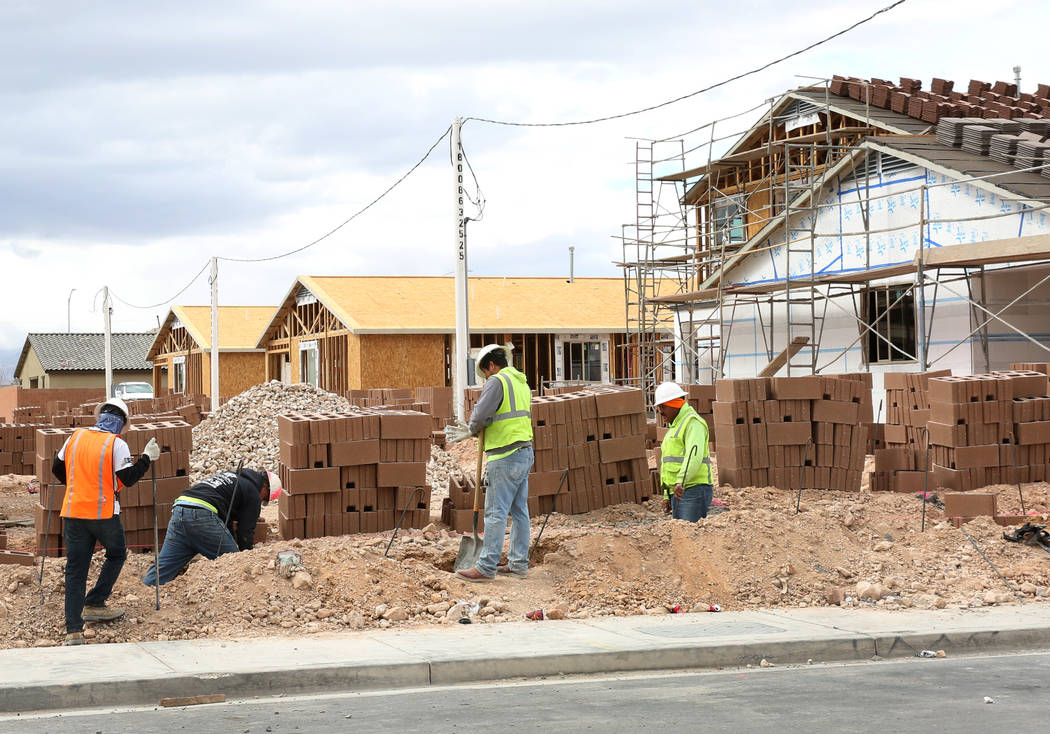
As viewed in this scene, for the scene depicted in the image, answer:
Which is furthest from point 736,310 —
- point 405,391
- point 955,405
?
point 955,405

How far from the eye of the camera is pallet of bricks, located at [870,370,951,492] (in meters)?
15.0

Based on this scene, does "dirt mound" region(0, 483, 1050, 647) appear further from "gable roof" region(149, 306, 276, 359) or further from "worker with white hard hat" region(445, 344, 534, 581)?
"gable roof" region(149, 306, 276, 359)

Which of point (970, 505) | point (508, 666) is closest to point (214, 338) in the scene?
point (970, 505)

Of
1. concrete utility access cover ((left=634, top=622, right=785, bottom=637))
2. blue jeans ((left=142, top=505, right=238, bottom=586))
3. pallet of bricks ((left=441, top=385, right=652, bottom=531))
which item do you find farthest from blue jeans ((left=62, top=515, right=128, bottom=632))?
pallet of bricks ((left=441, top=385, right=652, bottom=531))

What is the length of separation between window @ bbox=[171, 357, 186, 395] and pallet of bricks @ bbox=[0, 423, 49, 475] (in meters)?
37.3

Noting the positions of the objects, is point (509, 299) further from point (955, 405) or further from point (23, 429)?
point (955, 405)

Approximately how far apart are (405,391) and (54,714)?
2193 cm

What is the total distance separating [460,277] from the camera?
23.1 metres

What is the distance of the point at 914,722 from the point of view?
20.7ft

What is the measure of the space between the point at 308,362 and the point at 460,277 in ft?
78.3

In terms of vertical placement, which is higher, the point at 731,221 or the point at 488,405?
the point at 731,221

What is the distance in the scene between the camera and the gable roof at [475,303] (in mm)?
39344

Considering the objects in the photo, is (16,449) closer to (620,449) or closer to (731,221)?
(620,449)

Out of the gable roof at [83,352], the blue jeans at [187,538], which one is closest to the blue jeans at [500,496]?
the blue jeans at [187,538]
